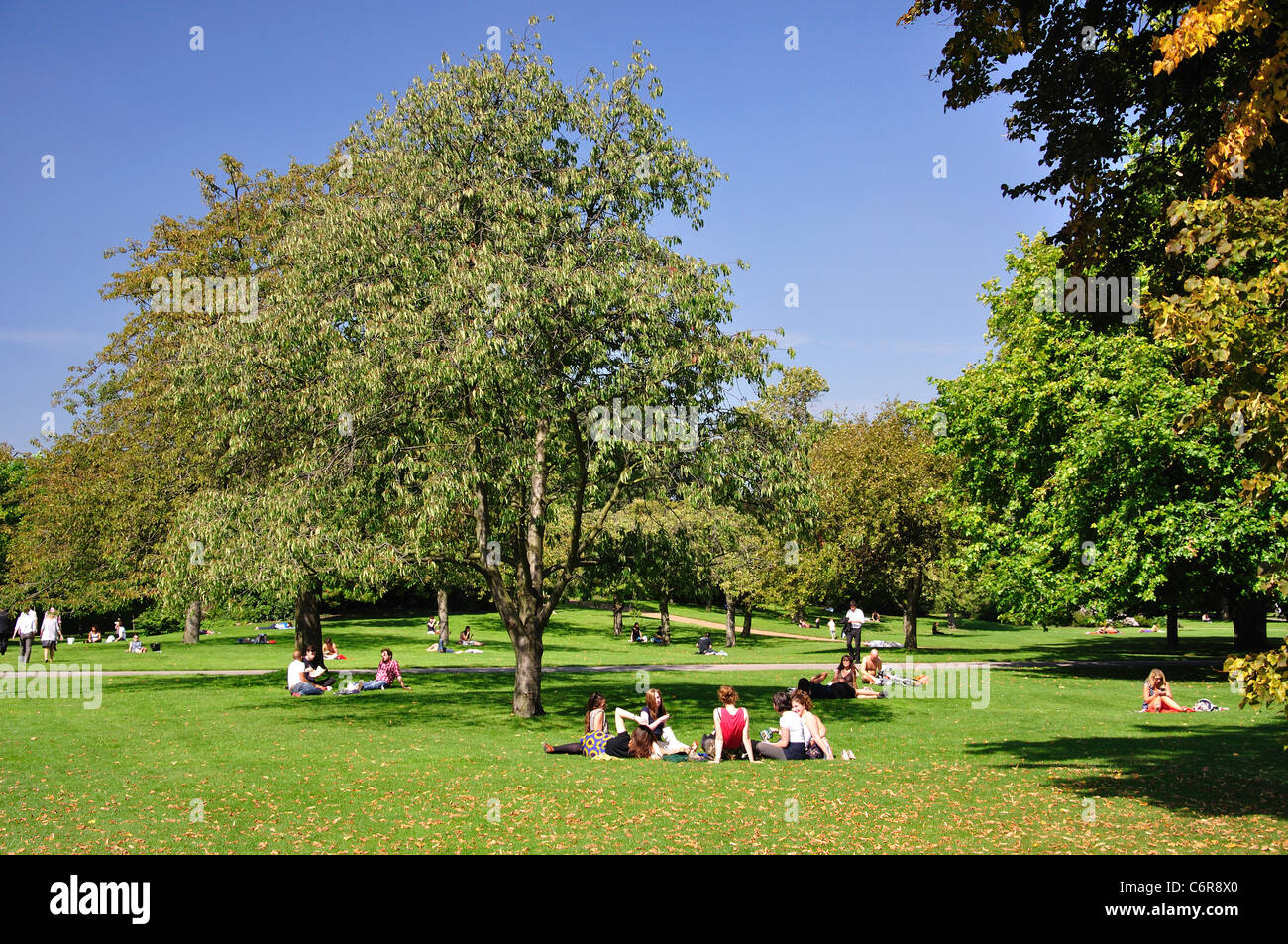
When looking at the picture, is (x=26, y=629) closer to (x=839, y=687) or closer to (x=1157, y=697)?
(x=839, y=687)

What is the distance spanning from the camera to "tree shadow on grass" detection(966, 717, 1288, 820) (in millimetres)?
11008

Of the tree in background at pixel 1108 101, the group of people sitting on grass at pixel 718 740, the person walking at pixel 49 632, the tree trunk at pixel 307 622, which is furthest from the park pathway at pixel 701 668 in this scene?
the tree in background at pixel 1108 101

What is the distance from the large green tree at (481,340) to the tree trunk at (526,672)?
172 millimetres

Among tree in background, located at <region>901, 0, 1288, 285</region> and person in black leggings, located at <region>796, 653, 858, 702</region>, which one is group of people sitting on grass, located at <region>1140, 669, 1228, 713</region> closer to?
person in black leggings, located at <region>796, 653, 858, 702</region>

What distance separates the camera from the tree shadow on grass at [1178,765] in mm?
11008

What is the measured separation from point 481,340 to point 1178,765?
12423 mm

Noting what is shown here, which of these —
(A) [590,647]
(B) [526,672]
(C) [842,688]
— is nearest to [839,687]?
(C) [842,688]

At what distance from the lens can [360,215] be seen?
682 inches

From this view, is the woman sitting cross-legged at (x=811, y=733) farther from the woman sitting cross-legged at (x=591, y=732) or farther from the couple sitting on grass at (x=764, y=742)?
the woman sitting cross-legged at (x=591, y=732)

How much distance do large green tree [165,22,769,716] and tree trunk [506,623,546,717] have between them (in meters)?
0.17

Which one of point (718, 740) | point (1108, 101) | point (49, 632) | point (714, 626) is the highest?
point (1108, 101)

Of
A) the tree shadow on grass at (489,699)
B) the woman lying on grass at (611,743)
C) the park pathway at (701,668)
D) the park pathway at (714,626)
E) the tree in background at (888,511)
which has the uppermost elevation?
the tree in background at (888,511)

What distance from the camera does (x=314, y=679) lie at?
23953 millimetres
